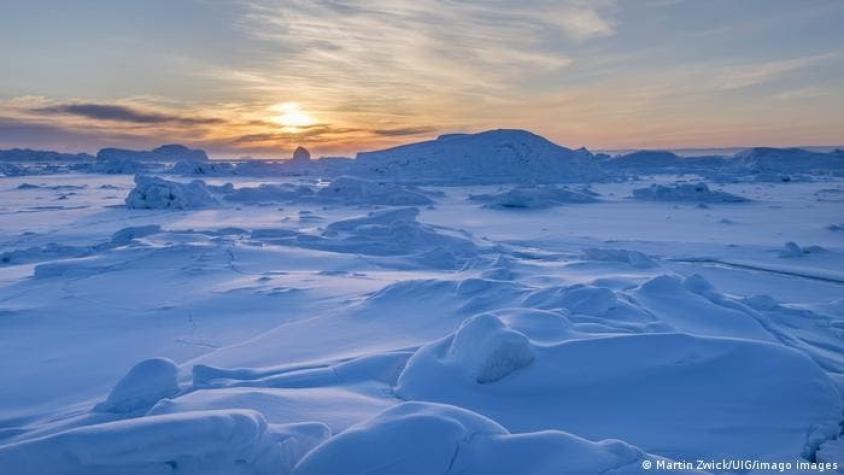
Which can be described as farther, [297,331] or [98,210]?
[98,210]

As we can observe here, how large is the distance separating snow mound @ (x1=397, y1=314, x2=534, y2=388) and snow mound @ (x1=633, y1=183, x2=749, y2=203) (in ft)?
59.6

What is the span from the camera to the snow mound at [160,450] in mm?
1981

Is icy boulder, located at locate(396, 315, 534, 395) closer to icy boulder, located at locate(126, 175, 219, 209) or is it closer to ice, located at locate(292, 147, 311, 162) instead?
icy boulder, located at locate(126, 175, 219, 209)

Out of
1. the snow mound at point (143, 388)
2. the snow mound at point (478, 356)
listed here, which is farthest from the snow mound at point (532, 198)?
the snow mound at point (143, 388)

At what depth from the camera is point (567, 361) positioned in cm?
329

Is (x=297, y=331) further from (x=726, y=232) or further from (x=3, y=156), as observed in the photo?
(x=3, y=156)

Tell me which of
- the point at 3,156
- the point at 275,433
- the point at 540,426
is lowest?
the point at 540,426

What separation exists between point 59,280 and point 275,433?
212 inches

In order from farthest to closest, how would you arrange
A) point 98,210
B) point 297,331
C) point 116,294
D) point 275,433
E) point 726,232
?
point 98,210 → point 726,232 → point 116,294 → point 297,331 → point 275,433

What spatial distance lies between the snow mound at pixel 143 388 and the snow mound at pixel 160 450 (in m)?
0.76

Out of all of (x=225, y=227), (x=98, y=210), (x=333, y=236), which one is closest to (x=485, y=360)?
(x=333, y=236)

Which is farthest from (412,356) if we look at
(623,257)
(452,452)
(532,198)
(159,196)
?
(159,196)

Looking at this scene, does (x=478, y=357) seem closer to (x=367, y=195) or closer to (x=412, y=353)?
(x=412, y=353)

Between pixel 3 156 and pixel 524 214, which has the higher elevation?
pixel 3 156
